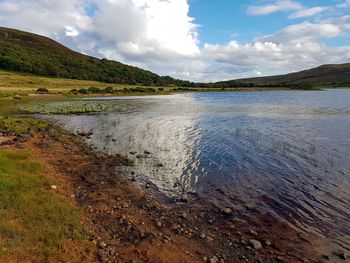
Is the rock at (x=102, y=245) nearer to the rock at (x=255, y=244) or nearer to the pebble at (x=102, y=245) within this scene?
the pebble at (x=102, y=245)

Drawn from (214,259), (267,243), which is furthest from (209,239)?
(267,243)

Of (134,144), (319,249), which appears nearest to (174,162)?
(134,144)

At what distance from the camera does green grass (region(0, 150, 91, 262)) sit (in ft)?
33.8

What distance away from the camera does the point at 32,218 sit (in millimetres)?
12281

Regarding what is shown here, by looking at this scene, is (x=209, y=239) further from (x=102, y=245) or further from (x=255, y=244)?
(x=102, y=245)

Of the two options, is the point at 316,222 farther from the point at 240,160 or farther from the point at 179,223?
the point at 240,160

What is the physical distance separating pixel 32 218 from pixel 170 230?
198 inches

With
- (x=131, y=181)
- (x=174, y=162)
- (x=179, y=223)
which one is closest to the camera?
(x=179, y=223)

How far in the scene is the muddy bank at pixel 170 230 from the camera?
37.4 ft

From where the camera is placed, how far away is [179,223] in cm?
1389

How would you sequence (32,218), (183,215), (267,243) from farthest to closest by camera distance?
(183,215)
(267,243)
(32,218)

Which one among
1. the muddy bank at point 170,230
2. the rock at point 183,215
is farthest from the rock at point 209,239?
the rock at point 183,215

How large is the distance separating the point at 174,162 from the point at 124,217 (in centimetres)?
1104

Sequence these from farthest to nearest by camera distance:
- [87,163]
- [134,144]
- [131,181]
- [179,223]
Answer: [134,144] → [87,163] → [131,181] → [179,223]
